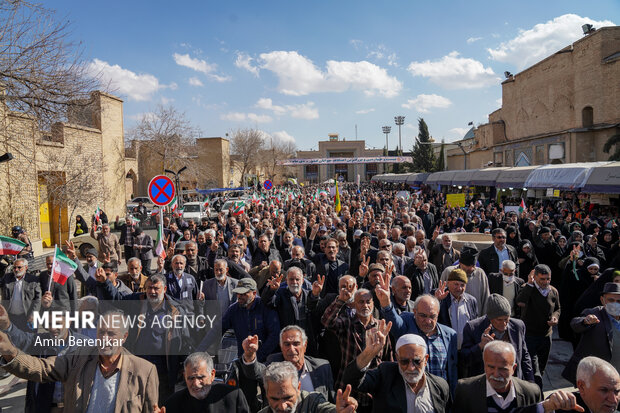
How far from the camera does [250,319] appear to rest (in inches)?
182

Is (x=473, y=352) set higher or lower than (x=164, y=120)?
lower

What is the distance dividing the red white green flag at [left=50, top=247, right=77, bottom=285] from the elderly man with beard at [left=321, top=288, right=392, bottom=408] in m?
4.11

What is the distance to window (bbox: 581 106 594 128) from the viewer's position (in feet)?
107

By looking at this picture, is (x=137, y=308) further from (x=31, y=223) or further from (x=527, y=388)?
(x=31, y=223)

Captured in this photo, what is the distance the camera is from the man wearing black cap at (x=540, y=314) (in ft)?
16.6

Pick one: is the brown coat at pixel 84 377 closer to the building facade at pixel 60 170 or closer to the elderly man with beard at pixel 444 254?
the elderly man with beard at pixel 444 254

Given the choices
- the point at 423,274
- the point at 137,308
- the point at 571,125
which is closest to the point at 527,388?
the point at 423,274

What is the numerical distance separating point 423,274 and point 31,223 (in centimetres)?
1404

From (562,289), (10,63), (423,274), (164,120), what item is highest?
(164,120)

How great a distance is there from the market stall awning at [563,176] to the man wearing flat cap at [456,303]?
13.2m

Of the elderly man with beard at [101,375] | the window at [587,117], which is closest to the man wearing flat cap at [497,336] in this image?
the elderly man with beard at [101,375]

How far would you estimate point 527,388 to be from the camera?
9.86 ft

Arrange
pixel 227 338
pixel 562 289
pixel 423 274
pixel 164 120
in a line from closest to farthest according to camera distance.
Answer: pixel 227 338 → pixel 423 274 → pixel 562 289 → pixel 164 120

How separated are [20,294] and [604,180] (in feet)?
52.1
